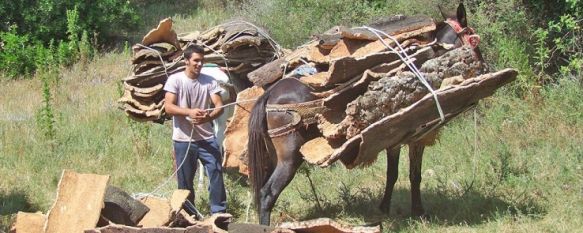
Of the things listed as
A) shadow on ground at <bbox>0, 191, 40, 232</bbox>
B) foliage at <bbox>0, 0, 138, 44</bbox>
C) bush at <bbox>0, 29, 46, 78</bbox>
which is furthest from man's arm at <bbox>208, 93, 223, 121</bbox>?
foliage at <bbox>0, 0, 138, 44</bbox>

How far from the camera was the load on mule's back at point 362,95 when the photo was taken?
18.9ft

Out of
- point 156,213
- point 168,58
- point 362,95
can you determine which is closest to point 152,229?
point 156,213

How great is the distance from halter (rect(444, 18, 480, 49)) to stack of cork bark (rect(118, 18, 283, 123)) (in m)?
2.18

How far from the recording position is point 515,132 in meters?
9.05

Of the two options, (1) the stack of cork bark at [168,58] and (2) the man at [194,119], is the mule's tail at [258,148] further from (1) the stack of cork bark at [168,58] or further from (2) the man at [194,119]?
(1) the stack of cork bark at [168,58]

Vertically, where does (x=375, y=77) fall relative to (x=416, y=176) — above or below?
above

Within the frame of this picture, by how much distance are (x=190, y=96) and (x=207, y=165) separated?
0.62 metres

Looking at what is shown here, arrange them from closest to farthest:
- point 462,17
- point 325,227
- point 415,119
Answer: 1. point 325,227
2. point 415,119
3. point 462,17

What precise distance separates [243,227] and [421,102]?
5.20 feet

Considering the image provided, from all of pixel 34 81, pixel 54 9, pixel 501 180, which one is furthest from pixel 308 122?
pixel 54 9

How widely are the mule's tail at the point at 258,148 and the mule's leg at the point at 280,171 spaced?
0.32 feet

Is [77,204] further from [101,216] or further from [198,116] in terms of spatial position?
[198,116]

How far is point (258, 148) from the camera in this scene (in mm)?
6531

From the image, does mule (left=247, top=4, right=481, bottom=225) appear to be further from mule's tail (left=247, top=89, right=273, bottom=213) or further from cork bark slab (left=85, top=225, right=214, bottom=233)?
cork bark slab (left=85, top=225, right=214, bottom=233)
